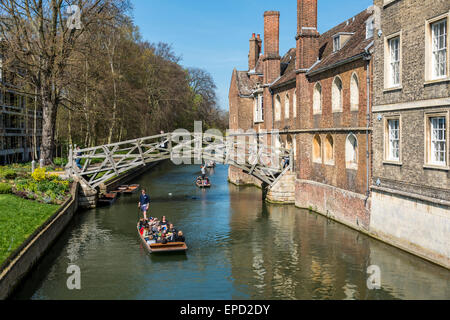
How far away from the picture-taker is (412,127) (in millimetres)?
14969

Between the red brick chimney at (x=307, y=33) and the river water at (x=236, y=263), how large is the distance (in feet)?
25.8

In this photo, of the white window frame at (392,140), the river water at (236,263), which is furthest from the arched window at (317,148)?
the white window frame at (392,140)

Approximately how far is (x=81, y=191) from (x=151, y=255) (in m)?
10.7

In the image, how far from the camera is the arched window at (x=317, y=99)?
23.7m

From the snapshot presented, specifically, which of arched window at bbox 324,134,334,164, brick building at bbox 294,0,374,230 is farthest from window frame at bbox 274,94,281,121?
arched window at bbox 324,134,334,164

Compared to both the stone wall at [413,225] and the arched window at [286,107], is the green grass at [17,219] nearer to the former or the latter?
the stone wall at [413,225]

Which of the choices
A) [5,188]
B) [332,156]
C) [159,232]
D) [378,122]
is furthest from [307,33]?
[5,188]

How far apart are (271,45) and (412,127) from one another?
54.0 ft

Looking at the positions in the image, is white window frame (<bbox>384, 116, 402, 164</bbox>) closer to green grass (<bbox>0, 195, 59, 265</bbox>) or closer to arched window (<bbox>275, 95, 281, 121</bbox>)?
green grass (<bbox>0, 195, 59, 265</bbox>)

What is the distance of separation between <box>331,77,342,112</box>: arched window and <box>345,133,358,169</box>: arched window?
72.5 inches

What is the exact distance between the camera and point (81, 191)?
1003 inches
